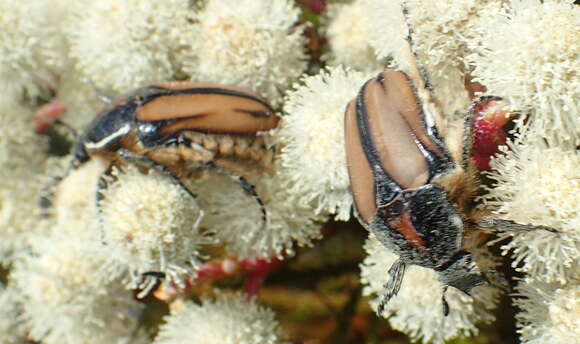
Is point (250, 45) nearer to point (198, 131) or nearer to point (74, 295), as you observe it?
point (198, 131)

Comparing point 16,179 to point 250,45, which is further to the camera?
point 16,179

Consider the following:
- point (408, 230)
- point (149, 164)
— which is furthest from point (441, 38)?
point (149, 164)

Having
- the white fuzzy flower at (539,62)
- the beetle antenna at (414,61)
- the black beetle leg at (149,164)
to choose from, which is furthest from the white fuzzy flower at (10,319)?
the white fuzzy flower at (539,62)

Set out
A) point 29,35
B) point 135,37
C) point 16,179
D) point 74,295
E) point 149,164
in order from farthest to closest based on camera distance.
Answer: point 16,179, point 29,35, point 74,295, point 135,37, point 149,164

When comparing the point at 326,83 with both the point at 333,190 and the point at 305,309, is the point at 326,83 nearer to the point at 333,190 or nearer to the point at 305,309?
the point at 333,190

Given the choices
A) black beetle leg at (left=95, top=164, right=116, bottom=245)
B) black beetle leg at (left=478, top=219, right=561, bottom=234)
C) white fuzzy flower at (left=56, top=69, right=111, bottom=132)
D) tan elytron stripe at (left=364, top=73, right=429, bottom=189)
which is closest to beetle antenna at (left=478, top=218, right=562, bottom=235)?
black beetle leg at (left=478, top=219, right=561, bottom=234)

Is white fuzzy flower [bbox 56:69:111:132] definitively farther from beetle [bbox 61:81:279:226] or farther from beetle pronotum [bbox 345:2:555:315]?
beetle pronotum [bbox 345:2:555:315]
